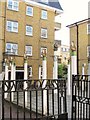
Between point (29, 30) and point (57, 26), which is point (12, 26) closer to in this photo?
point (29, 30)

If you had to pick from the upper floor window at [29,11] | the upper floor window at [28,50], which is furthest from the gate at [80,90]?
the upper floor window at [29,11]

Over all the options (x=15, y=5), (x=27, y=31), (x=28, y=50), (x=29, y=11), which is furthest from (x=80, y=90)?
(x=29, y=11)

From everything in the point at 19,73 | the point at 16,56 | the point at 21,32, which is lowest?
the point at 19,73

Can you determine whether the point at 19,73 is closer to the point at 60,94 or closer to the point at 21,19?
the point at 21,19

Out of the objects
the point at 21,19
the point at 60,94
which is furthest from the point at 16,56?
the point at 60,94

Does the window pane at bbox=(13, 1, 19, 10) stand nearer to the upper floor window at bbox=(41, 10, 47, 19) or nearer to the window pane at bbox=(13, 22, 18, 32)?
the window pane at bbox=(13, 22, 18, 32)

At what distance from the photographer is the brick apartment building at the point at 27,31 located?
1047 centimetres

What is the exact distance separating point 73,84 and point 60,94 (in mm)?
332

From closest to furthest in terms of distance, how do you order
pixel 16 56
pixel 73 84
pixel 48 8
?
pixel 73 84 → pixel 16 56 → pixel 48 8

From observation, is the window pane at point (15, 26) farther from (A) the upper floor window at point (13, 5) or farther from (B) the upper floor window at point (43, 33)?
(B) the upper floor window at point (43, 33)

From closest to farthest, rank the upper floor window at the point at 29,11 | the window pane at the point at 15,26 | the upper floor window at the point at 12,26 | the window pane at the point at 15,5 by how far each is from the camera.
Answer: the upper floor window at the point at 12,26 < the window pane at the point at 15,26 < the window pane at the point at 15,5 < the upper floor window at the point at 29,11

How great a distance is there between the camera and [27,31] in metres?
11.4

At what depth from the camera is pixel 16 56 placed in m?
10.7

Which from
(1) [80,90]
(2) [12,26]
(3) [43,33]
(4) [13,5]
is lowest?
(1) [80,90]
